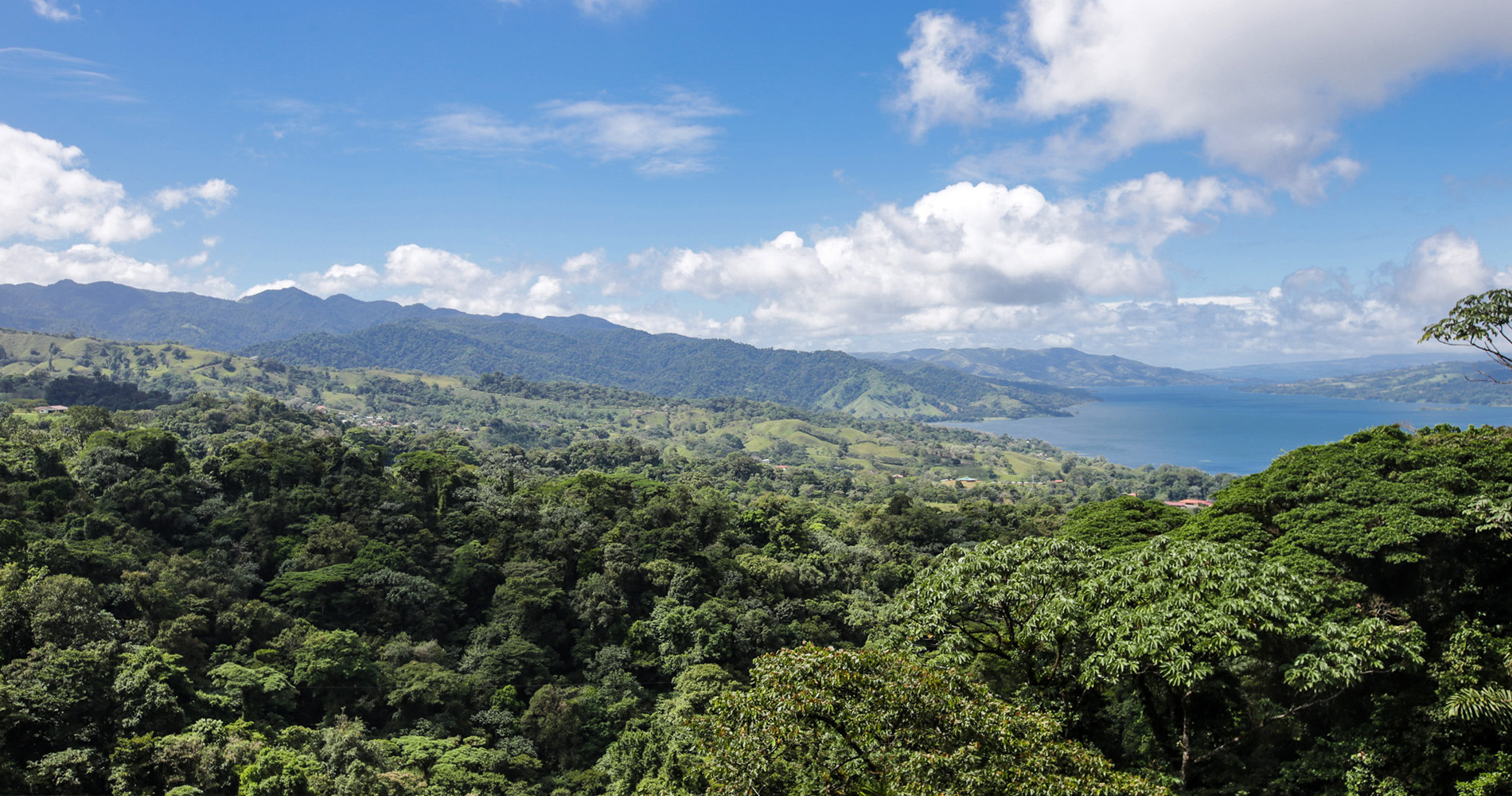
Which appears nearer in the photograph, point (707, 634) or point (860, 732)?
point (860, 732)

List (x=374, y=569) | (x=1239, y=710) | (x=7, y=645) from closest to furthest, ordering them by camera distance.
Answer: (x=1239, y=710)
(x=7, y=645)
(x=374, y=569)

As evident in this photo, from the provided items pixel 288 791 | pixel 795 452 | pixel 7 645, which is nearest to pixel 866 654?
pixel 288 791

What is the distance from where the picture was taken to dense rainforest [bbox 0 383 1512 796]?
407 inches

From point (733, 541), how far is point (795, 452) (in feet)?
442

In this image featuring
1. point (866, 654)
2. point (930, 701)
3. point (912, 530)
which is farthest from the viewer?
point (912, 530)

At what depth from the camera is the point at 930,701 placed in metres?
9.54

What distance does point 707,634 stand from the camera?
106 feet

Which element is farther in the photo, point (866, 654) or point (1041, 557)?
point (1041, 557)

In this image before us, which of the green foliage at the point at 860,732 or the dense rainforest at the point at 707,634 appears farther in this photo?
the dense rainforest at the point at 707,634

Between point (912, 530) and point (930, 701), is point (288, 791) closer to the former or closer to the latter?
point (930, 701)

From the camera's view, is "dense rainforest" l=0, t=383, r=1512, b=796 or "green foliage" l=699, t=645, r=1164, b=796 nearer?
"green foliage" l=699, t=645, r=1164, b=796

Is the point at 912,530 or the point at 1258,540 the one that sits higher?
the point at 1258,540

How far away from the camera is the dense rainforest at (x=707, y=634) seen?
33.9 ft

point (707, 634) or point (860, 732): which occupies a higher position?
point (860, 732)
